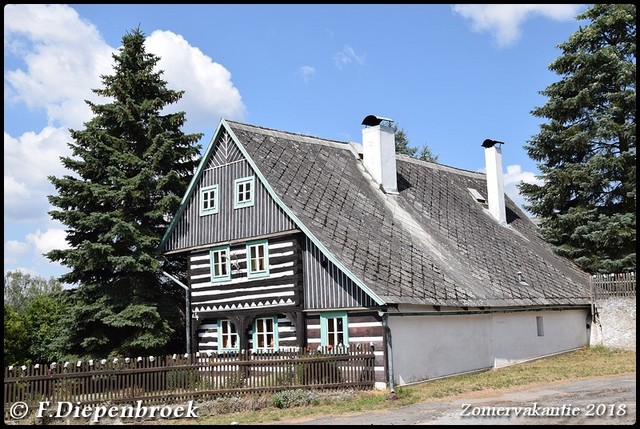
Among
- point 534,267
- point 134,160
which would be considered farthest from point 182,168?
point 534,267

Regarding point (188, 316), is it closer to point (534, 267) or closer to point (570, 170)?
point (534, 267)

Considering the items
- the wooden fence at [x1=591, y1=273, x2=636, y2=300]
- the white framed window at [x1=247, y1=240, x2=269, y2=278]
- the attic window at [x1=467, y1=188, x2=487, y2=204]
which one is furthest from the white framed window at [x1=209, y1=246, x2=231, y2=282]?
the wooden fence at [x1=591, y1=273, x2=636, y2=300]

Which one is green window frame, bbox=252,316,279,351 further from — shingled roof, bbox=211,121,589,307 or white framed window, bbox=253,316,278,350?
shingled roof, bbox=211,121,589,307

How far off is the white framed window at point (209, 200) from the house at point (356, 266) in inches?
1.5

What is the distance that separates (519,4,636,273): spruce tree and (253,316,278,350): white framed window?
585 inches

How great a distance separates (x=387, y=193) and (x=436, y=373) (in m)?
8.01

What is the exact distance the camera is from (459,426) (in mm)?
13086

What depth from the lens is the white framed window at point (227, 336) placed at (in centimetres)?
2478

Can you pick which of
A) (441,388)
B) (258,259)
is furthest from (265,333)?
(441,388)

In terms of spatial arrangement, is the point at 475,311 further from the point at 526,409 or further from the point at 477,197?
the point at 477,197

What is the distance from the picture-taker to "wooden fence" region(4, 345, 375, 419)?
1733 cm

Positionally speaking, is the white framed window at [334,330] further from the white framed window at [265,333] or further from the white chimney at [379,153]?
the white chimney at [379,153]

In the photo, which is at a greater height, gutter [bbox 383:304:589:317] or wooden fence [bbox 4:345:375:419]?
gutter [bbox 383:304:589:317]

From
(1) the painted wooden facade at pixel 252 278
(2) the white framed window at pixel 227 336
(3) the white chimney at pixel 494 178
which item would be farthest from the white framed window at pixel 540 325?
(2) the white framed window at pixel 227 336
